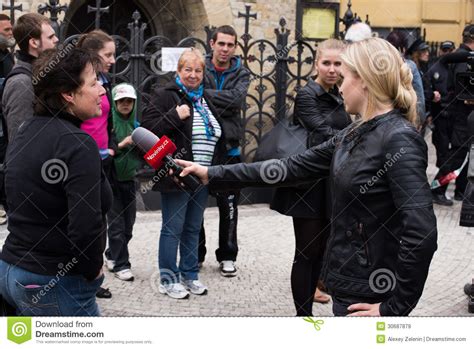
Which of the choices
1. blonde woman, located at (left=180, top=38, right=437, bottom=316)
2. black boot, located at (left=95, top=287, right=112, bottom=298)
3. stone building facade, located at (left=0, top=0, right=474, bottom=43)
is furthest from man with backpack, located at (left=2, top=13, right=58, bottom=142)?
stone building facade, located at (left=0, top=0, right=474, bottom=43)

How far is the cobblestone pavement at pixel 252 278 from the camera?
19.9ft

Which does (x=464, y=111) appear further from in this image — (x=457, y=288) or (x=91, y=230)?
(x=91, y=230)

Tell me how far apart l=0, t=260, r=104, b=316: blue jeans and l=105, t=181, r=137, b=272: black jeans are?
2921mm

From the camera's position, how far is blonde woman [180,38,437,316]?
10.1 ft

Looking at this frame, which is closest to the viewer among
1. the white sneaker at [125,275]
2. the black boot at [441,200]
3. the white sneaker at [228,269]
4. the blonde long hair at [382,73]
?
the blonde long hair at [382,73]

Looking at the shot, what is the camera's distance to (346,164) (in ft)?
10.9

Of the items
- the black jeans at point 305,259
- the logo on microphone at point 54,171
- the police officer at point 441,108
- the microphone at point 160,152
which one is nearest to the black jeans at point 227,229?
the black jeans at point 305,259

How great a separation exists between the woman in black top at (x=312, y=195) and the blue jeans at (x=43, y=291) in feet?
6.91

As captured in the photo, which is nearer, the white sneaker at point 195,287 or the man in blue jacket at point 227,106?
the white sneaker at point 195,287

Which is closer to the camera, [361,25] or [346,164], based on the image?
[346,164]

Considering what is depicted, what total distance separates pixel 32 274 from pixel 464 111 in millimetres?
7826

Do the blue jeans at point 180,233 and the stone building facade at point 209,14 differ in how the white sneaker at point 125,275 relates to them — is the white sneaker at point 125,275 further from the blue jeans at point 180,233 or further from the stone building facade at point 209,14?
the stone building facade at point 209,14
